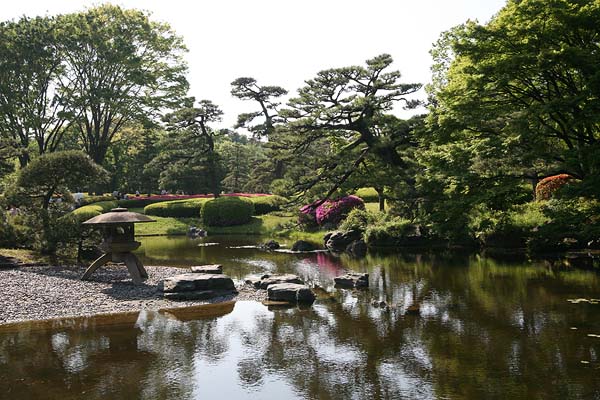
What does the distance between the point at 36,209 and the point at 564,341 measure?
16.3 meters

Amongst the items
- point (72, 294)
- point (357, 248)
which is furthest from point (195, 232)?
point (72, 294)

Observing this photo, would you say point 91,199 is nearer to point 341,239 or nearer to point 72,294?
point 341,239

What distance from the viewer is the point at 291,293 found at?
1244 centimetres

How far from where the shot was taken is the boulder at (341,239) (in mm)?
23814

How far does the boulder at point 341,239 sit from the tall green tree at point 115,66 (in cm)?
2018

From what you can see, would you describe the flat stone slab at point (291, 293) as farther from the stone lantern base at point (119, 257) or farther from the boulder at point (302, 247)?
the boulder at point (302, 247)

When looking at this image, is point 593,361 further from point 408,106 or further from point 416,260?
point 408,106

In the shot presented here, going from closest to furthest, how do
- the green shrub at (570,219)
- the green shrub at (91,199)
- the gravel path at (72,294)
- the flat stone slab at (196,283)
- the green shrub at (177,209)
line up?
the gravel path at (72,294), the flat stone slab at (196,283), the green shrub at (570,219), the green shrub at (91,199), the green shrub at (177,209)

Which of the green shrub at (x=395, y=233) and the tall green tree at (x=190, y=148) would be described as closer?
the green shrub at (x=395, y=233)

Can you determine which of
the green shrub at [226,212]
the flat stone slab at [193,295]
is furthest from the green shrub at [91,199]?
the flat stone slab at [193,295]

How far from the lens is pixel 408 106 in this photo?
2512 centimetres

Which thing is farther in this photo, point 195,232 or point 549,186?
point 195,232

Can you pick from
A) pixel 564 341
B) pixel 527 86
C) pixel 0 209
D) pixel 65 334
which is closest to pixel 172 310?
pixel 65 334

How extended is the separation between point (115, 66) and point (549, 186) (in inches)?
1143
